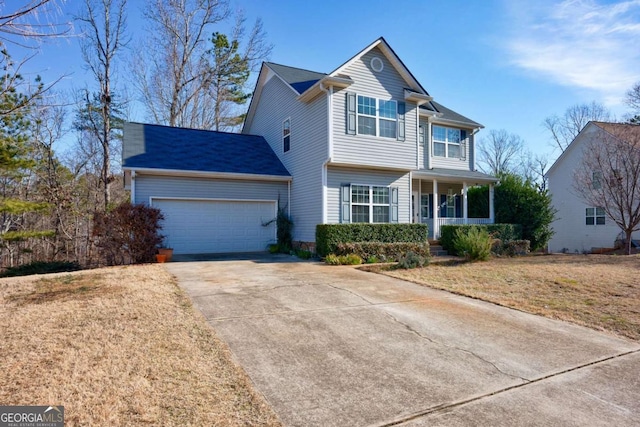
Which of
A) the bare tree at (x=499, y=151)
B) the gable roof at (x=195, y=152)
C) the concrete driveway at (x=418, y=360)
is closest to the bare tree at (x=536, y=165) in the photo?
the bare tree at (x=499, y=151)

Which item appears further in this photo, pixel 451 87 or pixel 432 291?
pixel 451 87

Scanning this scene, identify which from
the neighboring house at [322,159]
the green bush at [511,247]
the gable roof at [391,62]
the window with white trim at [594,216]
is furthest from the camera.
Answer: the window with white trim at [594,216]

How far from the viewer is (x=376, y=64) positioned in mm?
13195

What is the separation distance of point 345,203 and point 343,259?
246cm

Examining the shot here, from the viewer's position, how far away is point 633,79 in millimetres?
20359

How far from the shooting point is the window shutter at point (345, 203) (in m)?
12.9

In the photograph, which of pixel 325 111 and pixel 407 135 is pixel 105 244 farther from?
pixel 407 135

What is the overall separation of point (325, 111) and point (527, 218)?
10874mm

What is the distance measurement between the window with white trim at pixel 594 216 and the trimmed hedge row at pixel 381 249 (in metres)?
14.3

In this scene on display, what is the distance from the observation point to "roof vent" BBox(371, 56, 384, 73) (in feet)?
43.1

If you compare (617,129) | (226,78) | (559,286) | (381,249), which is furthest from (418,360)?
(226,78)

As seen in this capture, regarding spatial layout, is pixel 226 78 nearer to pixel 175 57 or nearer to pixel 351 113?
pixel 175 57

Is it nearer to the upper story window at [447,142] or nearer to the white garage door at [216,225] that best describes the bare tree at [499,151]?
the upper story window at [447,142]

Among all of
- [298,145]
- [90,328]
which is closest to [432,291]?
[90,328]
